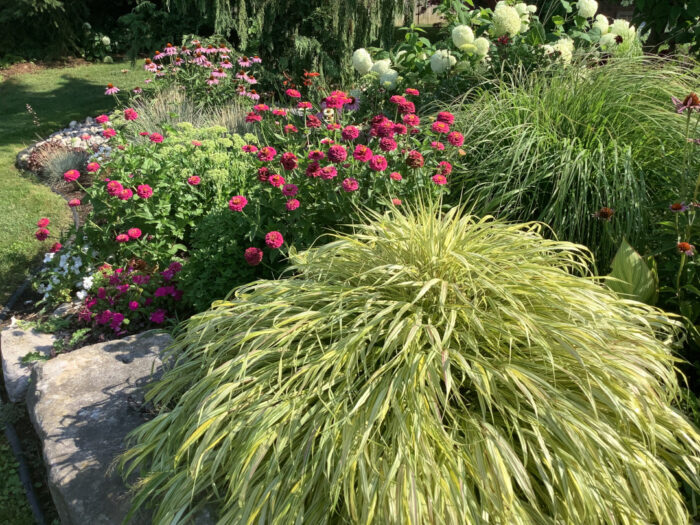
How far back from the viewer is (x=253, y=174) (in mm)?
3271

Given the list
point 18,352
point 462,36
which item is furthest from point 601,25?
point 18,352

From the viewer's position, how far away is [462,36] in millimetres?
4023

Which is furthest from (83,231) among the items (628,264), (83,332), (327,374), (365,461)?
(628,264)

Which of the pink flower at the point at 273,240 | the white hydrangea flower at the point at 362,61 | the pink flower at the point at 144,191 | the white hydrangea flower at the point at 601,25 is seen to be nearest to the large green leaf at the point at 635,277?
the pink flower at the point at 273,240

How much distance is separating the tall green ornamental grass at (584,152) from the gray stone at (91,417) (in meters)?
2.01

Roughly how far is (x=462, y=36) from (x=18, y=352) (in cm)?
374

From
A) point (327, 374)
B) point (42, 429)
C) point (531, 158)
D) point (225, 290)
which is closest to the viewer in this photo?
point (327, 374)

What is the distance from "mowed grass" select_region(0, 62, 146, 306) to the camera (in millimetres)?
4160

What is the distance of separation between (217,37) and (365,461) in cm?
634

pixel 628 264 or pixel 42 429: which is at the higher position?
pixel 628 264

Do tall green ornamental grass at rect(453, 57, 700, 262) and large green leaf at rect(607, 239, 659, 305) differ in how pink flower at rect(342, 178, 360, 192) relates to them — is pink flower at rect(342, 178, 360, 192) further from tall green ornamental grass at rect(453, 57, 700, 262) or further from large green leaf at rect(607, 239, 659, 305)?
large green leaf at rect(607, 239, 659, 305)

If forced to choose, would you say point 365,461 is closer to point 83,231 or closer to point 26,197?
point 83,231

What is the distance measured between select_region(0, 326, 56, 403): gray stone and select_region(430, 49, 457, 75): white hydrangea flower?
3.38 m

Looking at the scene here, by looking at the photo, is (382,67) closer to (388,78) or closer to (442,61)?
(388,78)
